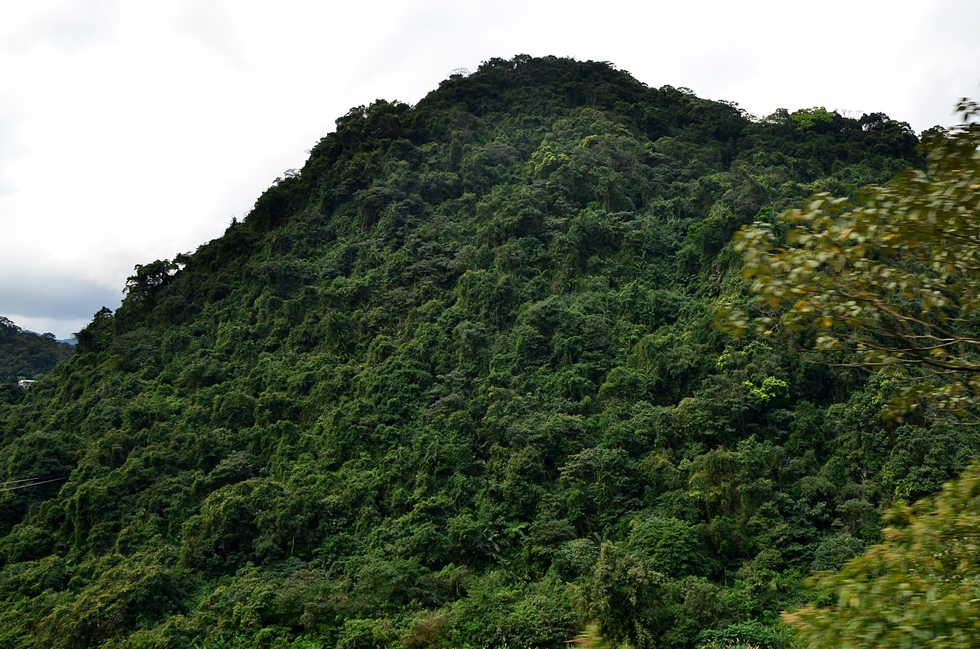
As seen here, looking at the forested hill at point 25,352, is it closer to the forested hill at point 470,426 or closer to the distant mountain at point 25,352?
the distant mountain at point 25,352

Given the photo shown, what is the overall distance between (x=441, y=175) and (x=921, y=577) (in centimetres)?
2647

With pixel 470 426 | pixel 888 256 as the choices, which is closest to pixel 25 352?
pixel 470 426

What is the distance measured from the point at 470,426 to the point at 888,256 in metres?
13.9

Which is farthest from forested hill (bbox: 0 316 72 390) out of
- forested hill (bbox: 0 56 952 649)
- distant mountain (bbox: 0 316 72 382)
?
forested hill (bbox: 0 56 952 649)

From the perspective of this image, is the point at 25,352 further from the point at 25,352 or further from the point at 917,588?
the point at 917,588

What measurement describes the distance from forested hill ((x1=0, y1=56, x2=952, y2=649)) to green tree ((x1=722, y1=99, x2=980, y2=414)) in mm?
7689

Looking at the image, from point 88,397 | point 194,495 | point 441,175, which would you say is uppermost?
point 441,175

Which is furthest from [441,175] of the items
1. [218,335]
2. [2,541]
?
[2,541]

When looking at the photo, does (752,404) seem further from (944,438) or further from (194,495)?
(194,495)

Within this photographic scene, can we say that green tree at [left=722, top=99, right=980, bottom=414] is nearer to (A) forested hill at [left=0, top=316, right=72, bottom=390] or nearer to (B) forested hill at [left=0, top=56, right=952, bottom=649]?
(B) forested hill at [left=0, top=56, right=952, bottom=649]

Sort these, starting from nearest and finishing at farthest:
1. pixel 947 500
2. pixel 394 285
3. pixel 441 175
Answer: pixel 947 500 < pixel 394 285 < pixel 441 175

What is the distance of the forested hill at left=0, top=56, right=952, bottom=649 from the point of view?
37.7ft

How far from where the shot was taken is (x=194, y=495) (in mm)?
16609

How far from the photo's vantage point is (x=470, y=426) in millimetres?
16266
